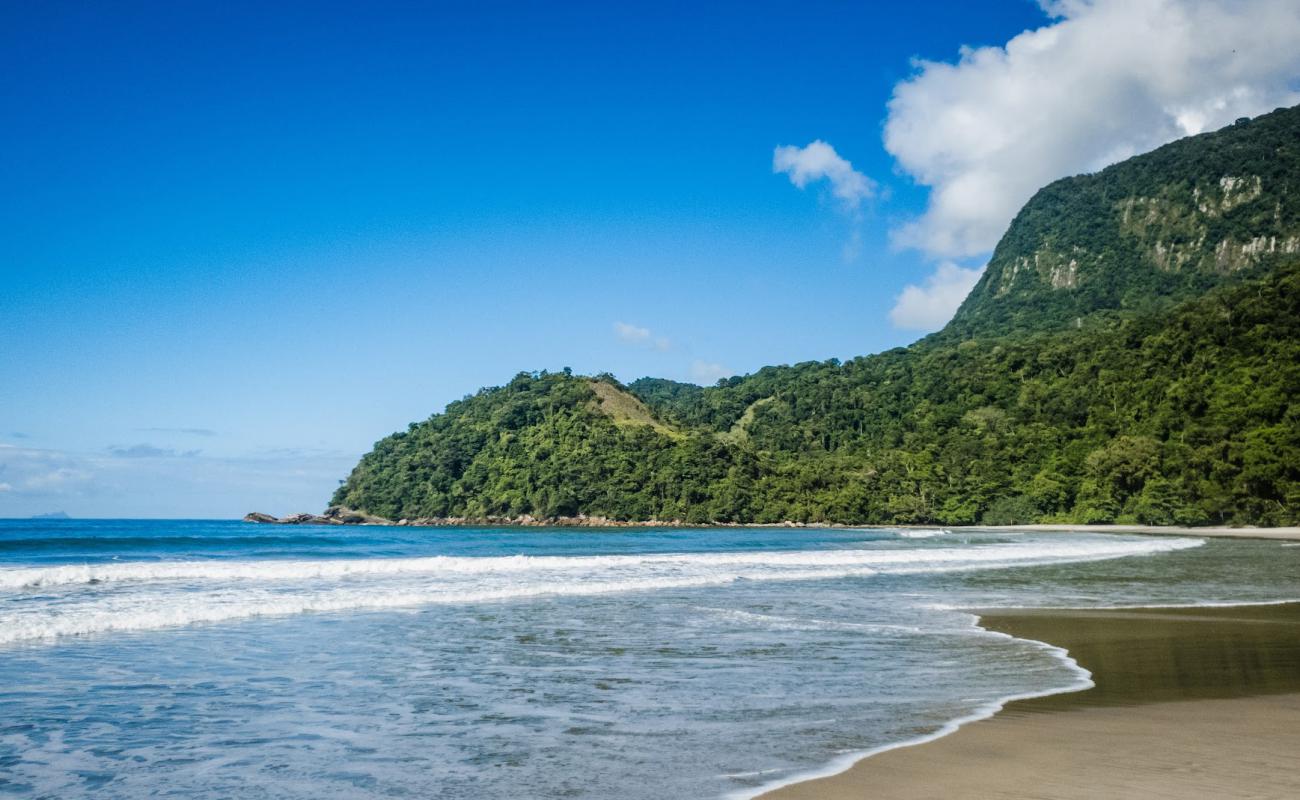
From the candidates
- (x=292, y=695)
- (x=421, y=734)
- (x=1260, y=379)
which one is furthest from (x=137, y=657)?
(x=1260, y=379)

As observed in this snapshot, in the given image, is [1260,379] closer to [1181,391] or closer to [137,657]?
[1181,391]

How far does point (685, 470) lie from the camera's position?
122 metres

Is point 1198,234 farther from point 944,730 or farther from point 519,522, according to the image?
point 944,730

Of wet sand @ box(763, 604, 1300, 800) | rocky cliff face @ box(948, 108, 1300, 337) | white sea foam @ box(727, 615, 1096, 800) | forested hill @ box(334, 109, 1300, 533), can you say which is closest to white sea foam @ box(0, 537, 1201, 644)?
white sea foam @ box(727, 615, 1096, 800)

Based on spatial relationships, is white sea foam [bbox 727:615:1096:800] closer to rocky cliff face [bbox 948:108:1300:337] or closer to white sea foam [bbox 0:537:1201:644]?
white sea foam [bbox 0:537:1201:644]

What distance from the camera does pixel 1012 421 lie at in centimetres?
11288

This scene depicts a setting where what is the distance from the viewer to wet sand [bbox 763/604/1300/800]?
17.6 feet

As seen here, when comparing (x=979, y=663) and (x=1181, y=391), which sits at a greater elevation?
(x=1181, y=391)

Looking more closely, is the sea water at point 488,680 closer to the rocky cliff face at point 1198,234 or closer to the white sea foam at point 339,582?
the white sea foam at point 339,582

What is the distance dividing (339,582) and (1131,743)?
64.3 feet

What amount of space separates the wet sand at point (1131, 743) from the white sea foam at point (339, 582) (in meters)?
12.5

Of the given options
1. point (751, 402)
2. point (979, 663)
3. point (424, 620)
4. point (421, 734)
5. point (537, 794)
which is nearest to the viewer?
point (537, 794)

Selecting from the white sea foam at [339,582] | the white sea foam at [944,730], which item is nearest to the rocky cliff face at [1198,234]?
the white sea foam at [339,582]

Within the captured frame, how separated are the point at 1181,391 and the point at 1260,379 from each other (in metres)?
8.07
